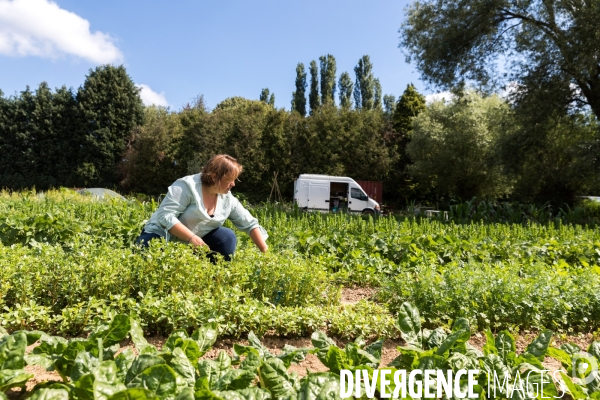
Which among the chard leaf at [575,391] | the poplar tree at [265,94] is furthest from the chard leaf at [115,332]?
the poplar tree at [265,94]

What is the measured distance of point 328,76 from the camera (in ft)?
119

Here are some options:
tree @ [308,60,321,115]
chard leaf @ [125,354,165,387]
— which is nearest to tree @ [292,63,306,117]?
tree @ [308,60,321,115]

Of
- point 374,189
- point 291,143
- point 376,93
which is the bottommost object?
point 374,189

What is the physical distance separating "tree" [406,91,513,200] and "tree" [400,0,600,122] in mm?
6597

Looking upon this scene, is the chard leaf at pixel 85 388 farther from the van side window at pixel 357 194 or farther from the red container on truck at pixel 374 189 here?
the red container on truck at pixel 374 189

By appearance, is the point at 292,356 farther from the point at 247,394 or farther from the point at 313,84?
the point at 313,84

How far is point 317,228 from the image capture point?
6.30 meters

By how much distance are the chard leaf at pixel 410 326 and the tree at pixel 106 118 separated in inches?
1139

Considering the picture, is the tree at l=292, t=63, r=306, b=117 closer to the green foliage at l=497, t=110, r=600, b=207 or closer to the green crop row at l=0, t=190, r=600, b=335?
the green foliage at l=497, t=110, r=600, b=207

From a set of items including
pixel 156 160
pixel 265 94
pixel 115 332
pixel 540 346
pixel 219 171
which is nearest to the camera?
pixel 115 332

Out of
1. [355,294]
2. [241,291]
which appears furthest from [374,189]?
[241,291]

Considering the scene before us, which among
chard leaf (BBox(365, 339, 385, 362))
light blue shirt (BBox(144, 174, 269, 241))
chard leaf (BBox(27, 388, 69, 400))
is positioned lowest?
chard leaf (BBox(365, 339, 385, 362))

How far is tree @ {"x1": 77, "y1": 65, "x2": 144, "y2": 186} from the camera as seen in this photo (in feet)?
91.0

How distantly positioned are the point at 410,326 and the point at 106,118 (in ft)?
100
